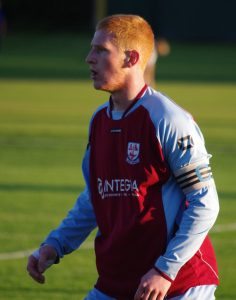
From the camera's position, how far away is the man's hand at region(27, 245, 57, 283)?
6.32 metres

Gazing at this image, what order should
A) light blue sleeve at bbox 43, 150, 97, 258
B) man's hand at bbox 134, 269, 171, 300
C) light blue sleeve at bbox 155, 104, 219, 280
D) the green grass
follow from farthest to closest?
1. the green grass
2. light blue sleeve at bbox 43, 150, 97, 258
3. light blue sleeve at bbox 155, 104, 219, 280
4. man's hand at bbox 134, 269, 171, 300

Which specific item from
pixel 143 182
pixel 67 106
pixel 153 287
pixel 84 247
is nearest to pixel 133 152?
pixel 143 182

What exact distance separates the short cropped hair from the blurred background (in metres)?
4.16

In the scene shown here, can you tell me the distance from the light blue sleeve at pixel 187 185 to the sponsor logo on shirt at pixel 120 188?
216mm

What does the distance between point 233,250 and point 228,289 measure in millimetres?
1725

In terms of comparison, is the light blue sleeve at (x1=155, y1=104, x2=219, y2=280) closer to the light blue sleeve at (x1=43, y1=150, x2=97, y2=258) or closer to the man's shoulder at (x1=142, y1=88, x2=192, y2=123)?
the man's shoulder at (x1=142, y1=88, x2=192, y2=123)

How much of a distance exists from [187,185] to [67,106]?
23952 millimetres

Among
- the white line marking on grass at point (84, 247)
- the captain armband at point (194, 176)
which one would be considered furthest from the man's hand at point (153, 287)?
the white line marking on grass at point (84, 247)

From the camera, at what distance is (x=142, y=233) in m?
5.96

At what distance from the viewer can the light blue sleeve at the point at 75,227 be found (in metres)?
6.44

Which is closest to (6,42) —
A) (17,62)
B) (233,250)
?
(17,62)

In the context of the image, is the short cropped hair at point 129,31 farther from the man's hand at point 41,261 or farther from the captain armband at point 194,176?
the man's hand at point 41,261

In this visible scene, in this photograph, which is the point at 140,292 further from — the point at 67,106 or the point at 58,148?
the point at 67,106

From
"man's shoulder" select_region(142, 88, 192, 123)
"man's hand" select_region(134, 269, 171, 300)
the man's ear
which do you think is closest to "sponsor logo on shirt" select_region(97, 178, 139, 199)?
"man's shoulder" select_region(142, 88, 192, 123)
